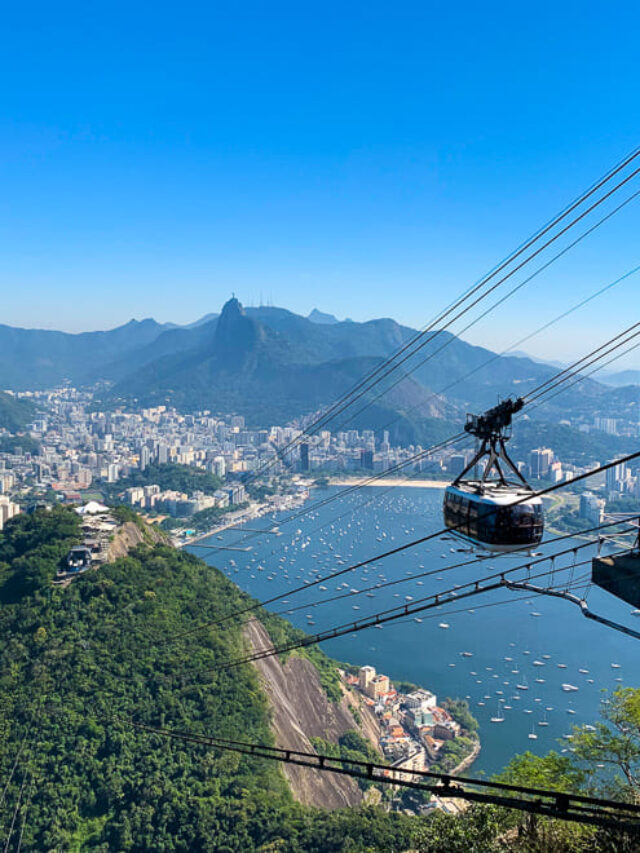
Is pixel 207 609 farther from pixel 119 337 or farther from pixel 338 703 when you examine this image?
pixel 119 337

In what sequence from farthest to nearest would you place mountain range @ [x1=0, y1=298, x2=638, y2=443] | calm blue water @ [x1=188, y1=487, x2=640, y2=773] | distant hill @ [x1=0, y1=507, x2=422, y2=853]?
mountain range @ [x1=0, y1=298, x2=638, y2=443] → calm blue water @ [x1=188, y1=487, x2=640, y2=773] → distant hill @ [x1=0, y1=507, x2=422, y2=853]

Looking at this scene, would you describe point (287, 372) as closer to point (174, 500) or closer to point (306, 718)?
point (174, 500)

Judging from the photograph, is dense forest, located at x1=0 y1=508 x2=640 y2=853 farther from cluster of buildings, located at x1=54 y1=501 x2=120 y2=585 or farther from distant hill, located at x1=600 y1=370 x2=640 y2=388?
distant hill, located at x1=600 y1=370 x2=640 y2=388

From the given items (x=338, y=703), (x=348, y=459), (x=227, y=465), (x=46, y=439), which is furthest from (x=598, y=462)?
(x=46, y=439)

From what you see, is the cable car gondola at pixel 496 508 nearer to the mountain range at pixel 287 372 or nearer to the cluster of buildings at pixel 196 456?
the cluster of buildings at pixel 196 456

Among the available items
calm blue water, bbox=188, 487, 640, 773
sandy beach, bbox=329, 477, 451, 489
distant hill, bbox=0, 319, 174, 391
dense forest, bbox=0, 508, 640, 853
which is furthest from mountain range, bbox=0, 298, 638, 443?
dense forest, bbox=0, 508, 640, 853

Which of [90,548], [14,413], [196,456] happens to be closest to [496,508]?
[90,548]
